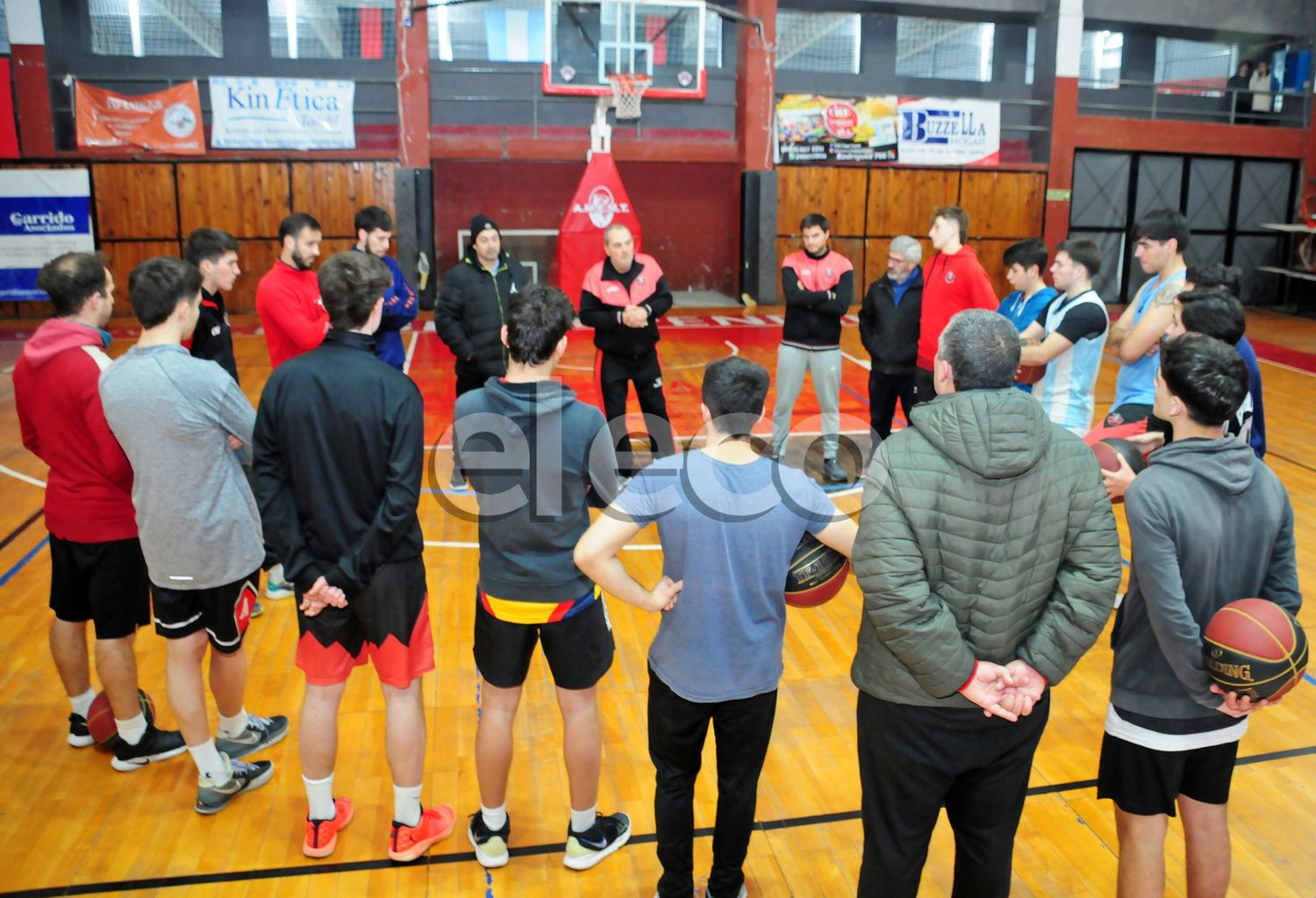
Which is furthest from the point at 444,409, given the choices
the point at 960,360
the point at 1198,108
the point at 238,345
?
the point at 1198,108

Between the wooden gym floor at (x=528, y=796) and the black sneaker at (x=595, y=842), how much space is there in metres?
0.04

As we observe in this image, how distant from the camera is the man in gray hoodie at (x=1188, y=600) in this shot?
9.00ft

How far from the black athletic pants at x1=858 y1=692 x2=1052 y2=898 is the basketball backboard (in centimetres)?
1284

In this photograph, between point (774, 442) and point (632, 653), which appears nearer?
point (632, 653)

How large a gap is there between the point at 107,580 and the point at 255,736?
0.87 metres

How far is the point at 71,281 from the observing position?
370 cm

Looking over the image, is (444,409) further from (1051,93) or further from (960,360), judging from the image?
(1051,93)

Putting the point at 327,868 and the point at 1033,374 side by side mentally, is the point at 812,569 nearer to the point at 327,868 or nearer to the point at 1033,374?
the point at 327,868

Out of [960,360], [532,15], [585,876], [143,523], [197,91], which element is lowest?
[585,876]

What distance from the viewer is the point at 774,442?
777 cm

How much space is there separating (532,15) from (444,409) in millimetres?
10154

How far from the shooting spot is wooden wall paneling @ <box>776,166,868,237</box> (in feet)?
56.5

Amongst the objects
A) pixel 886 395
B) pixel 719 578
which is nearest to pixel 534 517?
pixel 719 578

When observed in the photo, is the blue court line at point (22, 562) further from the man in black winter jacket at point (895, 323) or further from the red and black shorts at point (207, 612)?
the man in black winter jacket at point (895, 323)
